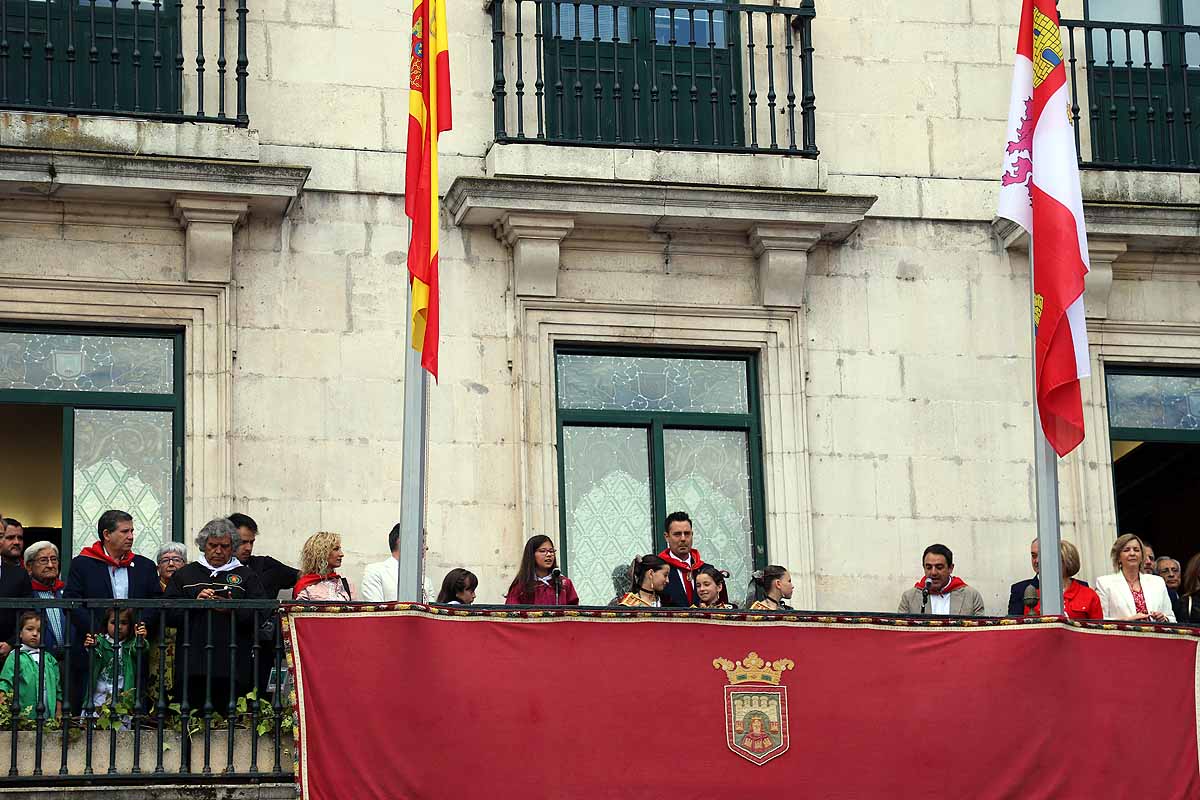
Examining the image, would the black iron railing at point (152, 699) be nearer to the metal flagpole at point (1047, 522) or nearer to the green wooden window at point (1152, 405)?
the metal flagpole at point (1047, 522)

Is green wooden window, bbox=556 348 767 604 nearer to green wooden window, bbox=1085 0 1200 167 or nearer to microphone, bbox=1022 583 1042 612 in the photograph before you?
microphone, bbox=1022 583 1042 612

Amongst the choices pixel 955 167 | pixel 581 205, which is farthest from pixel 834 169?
pixel 581 205

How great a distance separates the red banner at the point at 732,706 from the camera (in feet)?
45.1

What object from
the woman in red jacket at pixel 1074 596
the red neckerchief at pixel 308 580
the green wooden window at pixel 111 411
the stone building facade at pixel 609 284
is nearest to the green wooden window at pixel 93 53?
the stone building facade at pixel 609 284

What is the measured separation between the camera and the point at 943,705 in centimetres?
1432

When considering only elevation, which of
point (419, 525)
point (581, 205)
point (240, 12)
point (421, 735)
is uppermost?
point (240, 12)

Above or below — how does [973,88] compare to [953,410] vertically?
above

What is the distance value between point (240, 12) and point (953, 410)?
Result: 5498 mm

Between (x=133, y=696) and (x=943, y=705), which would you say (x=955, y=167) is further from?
(x=133, y=696)

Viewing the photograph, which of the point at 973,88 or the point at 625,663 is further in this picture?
the point at 973,88

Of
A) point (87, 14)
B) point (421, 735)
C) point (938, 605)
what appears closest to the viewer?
point (421, 735)

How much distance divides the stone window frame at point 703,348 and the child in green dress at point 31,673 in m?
3.56

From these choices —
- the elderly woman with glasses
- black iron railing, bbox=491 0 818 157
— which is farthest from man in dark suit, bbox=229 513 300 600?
black iron railing, bbox=491 0 818 157

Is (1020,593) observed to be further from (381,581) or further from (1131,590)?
(381,581)
